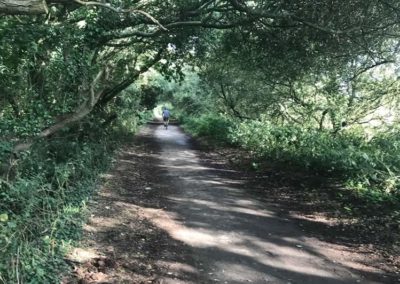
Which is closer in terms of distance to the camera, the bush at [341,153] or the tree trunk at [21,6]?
the tree trunk at [21,6]

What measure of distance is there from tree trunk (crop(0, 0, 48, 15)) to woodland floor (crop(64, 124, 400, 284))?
355 centimetres

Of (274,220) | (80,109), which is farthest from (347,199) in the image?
(80,109)

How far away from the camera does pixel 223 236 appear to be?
303 inches

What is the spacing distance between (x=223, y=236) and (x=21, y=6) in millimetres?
5470

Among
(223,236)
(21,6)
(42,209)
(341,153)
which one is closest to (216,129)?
(341,153)

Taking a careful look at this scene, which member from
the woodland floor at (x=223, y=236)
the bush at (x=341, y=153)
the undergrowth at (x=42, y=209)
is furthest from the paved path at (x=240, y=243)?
the bush at (x=341, y=153)

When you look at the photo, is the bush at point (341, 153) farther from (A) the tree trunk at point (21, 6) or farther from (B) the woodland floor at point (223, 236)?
(A) the tree trunk at point (21, 6)

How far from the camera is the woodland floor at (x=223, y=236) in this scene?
6102 mm

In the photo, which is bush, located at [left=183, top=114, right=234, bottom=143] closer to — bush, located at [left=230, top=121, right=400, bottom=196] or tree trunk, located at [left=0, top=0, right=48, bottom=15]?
bush, located at [left=230, top=121, right=400, bottom=196]

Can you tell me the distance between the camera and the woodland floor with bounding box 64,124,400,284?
6.10 meters

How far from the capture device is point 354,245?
24.6ft

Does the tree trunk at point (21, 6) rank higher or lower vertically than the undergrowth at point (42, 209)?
higher

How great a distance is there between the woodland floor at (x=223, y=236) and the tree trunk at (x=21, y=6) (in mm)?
3549

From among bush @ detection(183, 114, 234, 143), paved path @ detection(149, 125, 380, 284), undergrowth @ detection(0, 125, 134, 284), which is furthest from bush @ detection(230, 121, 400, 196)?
undergrowth @ detection(0, 125, 134, 284)
